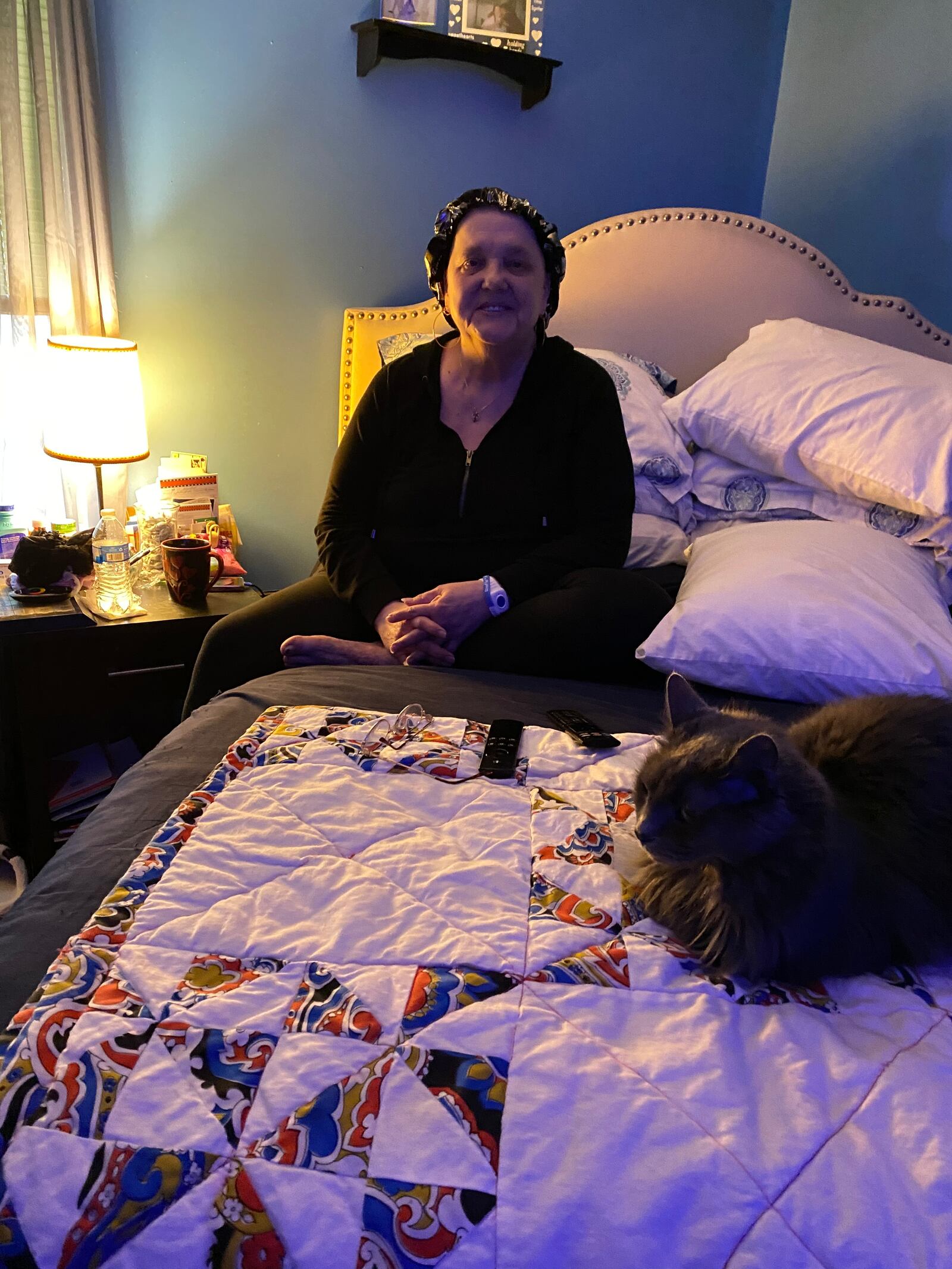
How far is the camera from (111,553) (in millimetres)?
1838

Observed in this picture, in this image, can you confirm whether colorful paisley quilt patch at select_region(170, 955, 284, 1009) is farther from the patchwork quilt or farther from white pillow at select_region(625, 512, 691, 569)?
white pillow at select_region(625, 512, 691, 569)

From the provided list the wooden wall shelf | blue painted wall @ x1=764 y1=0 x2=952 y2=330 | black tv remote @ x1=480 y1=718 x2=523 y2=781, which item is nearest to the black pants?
black tv remote @ x1=480 y1=718 x2=523 y2=781

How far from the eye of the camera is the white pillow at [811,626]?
49.9 inches

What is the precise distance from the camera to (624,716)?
50.3 inches

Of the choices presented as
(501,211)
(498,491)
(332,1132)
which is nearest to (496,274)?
(501,211)

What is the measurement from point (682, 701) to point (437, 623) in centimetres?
78

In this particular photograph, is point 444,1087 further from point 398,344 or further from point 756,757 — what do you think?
point 398,344

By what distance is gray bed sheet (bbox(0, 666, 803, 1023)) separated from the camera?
2.65 ft

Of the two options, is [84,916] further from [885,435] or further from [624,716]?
[885,435]

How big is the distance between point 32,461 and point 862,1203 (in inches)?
89.6

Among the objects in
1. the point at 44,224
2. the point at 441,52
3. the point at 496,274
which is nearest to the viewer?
the point at 496,274

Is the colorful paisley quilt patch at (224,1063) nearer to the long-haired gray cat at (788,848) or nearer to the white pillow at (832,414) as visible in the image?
the long-haired gray cat at (788,848)

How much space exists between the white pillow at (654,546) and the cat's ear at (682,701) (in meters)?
1.12

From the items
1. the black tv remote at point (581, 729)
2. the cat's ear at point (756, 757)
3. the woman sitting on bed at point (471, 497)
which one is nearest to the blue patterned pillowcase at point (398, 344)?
the woman sitting on bed at point (471, 497)
